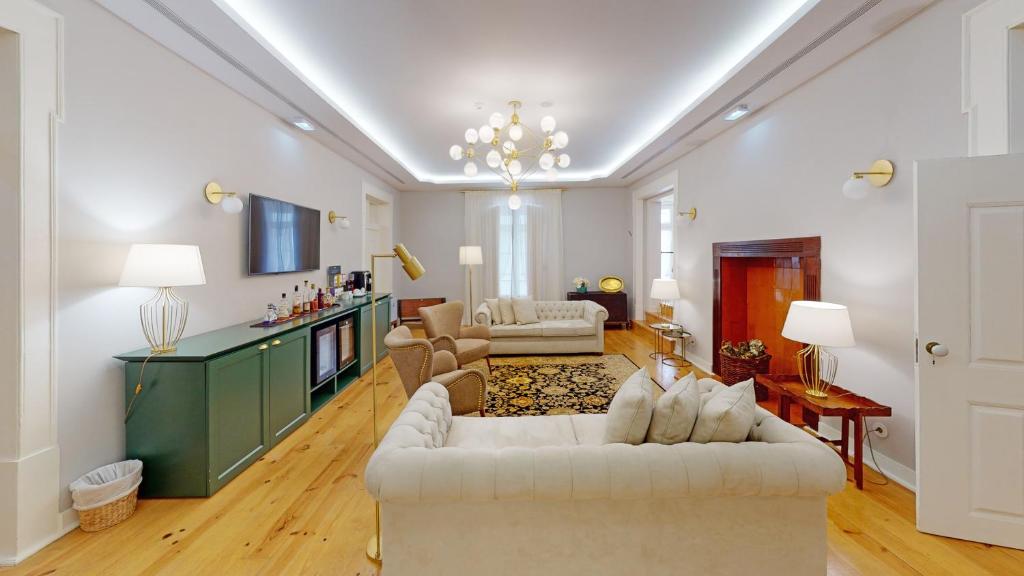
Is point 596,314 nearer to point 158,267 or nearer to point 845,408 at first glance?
point 845,408

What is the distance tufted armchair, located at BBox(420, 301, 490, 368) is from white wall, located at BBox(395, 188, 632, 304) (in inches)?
131

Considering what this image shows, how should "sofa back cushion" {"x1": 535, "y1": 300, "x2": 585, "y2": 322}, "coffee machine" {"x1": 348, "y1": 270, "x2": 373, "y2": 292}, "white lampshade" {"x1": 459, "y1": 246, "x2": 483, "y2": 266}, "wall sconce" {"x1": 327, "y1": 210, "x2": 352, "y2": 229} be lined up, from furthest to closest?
"white lampshade" {"x1": 459, "y1": 246, "x2": 483, "y2": 266} → "sofa back cushion" {"x1": 535, "y1": 300, "x2": 585, "y2": 322} → "coffee machine" {"x1": 348, "y1": 270, "x2": 373, "y2": 292} → "wall sconce" {"x1": 327, "y1": 210, "x2": 352, "y2": 229}

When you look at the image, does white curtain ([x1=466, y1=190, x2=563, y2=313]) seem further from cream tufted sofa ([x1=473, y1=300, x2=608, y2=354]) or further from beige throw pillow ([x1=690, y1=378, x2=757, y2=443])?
beige throw pillow ([x1=690, y1=378, x2=757, y2=443])

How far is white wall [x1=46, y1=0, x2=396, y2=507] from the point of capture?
7.02 ft

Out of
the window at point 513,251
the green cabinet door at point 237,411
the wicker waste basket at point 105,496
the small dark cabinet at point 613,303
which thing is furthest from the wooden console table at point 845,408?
the window at point 513,251

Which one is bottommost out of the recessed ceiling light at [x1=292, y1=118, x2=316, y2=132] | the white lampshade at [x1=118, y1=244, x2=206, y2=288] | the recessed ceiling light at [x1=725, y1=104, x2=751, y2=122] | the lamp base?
the lamp base

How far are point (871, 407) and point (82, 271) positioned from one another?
4.41 metres

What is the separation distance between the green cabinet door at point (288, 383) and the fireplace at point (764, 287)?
4.06 metres

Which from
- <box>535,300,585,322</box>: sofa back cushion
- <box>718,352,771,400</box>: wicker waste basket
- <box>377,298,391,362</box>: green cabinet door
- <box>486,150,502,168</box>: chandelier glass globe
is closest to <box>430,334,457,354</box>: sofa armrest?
<box>377,298,391,362</box>: green cabinet door

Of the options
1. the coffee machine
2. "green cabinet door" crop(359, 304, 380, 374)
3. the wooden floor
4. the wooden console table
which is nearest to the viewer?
the wooden floor

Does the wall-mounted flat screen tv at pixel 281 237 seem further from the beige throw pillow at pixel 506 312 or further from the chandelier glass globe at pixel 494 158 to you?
the beige throw pillow at pixel 506 312

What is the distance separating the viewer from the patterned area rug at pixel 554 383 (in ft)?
12.5

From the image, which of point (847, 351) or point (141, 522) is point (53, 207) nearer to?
point (141, 522)

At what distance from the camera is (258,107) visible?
3648 millimetres
